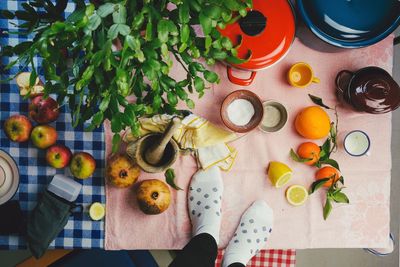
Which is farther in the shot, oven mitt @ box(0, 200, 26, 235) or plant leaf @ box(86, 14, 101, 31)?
oven mitt @ box(0, 200, 26, 235)

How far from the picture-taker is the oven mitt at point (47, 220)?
56.7 inches

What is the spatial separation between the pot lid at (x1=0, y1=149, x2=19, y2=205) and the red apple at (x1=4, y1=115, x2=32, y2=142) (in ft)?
0.26

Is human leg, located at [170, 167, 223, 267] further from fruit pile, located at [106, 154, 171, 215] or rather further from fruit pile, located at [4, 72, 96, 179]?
fruit pile, located at [4, 72, 96, 179]

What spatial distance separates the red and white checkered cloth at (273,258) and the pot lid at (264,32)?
747 mm

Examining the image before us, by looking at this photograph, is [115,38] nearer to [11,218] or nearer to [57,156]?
[57,156]

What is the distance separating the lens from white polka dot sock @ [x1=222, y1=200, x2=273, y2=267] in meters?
1.53

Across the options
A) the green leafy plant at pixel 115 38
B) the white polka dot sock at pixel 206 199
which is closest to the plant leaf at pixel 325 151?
the white polka dot sock at pixel 206 199

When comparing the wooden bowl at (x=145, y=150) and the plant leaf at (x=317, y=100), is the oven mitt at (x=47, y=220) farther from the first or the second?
the plant leaf at (x=317, y=100)

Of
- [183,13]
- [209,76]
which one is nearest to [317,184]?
[209,76]

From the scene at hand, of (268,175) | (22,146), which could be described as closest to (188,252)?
(268,175)

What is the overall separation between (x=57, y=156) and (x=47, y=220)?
0.21 metres

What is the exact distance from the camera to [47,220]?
1438mm

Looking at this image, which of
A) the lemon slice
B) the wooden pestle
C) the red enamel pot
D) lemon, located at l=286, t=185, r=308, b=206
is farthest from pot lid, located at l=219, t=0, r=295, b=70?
the lemon slice

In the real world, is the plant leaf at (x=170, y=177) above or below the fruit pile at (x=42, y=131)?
below
